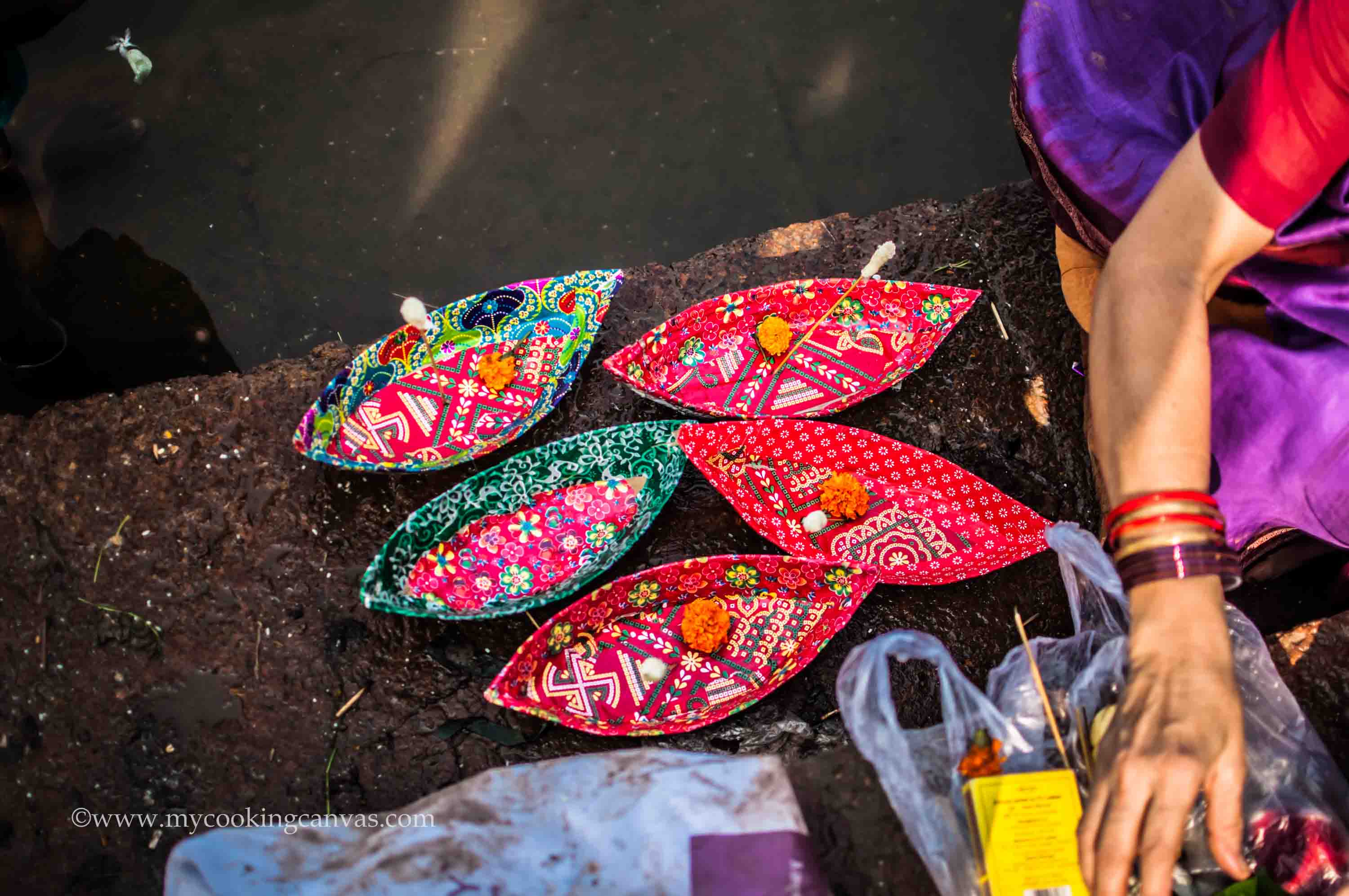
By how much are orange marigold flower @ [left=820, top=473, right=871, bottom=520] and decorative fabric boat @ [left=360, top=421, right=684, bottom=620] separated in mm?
302

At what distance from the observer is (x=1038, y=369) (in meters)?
2.12

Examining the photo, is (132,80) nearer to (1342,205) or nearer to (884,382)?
(884,382)

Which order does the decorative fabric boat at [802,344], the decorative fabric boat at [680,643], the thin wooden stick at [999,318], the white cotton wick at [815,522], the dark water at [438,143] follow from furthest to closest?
1. the dark water at [438,143]
2. the thin wooden stick at [999,318]
3. the decorative fabric boat at [802,344]
4. the white cotton wick at [815,522]
5. the decorative fabric boat at [680,643]

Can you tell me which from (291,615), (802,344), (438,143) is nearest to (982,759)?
(802,344)

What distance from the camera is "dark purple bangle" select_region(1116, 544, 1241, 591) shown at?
1.08 m

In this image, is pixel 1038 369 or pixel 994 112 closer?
pixel 1038 369

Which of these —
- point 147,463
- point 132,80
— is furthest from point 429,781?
point 132,80

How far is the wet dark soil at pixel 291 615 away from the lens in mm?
1756

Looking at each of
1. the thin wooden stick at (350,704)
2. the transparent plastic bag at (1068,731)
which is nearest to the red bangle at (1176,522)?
the transparent plastic bag at (1068,731)

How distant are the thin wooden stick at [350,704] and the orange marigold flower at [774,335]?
1.08 metres

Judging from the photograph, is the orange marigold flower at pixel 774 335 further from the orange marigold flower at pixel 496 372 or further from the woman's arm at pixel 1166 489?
the woman's arm at pixel 1166 489

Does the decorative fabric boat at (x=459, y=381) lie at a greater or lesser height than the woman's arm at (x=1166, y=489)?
lesser

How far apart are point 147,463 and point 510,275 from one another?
96 centimetres

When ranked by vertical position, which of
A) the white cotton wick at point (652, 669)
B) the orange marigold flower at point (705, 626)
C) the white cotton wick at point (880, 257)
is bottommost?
the white cotton wick at point (652, 669)
